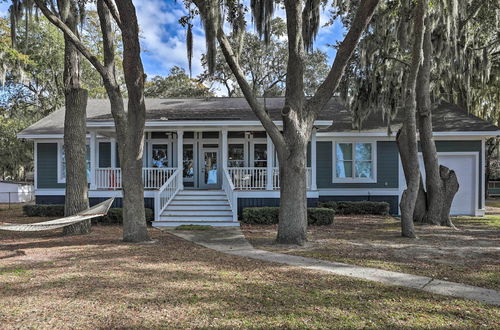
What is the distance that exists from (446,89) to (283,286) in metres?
16.6

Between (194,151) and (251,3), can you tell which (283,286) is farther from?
(194,151)

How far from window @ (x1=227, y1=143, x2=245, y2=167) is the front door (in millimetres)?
536

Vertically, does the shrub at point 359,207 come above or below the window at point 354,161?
below

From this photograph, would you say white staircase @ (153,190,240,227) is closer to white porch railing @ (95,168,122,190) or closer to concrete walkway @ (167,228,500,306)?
concrete walkway @ (167,228,500,306)

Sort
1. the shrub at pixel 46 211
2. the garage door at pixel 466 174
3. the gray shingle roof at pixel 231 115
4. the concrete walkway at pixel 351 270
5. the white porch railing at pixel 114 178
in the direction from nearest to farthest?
the concrete walkway at pixel 351 270, the white porch railing at pixel 114 178, the shrub at pixel 46 211, the gray shingle roof at pixel 231 115, the garage door at pixel 466 174

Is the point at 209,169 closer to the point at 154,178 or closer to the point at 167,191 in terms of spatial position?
the point at 154,178

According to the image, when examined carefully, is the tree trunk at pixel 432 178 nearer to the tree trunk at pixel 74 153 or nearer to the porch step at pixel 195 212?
the porch step at pixel 195 212

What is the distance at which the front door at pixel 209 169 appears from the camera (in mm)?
15148

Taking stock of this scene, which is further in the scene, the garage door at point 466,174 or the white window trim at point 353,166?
the white window trim at point 353,166

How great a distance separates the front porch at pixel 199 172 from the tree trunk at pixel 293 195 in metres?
3.59

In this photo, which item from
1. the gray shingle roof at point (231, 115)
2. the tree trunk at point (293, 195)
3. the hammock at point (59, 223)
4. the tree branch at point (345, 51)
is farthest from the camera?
the gray shingle roof at point (231, 115)

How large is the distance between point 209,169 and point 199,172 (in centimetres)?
43

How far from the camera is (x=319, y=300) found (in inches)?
179

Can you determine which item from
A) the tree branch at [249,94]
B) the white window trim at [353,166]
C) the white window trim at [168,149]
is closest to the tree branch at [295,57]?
the tree branch at [249,94]
